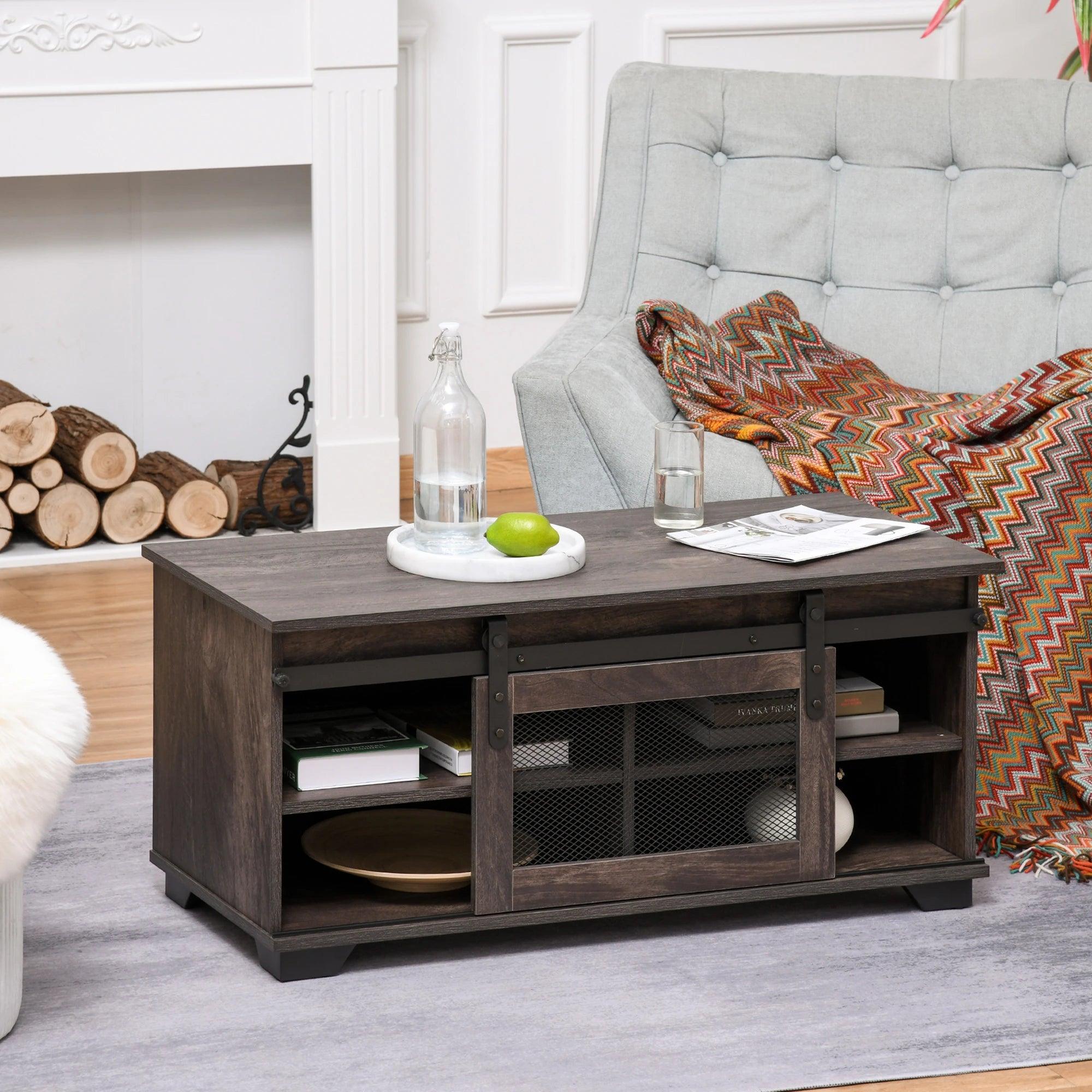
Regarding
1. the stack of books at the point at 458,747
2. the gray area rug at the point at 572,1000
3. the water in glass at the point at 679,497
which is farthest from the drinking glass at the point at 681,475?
the gray area rug at the point at 572,1000

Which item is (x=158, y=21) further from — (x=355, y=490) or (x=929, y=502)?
(x=929, y=502)

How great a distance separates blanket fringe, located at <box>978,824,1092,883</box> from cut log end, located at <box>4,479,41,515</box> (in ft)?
7.49

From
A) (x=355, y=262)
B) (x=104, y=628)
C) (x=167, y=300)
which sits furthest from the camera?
(x=167, y=300)

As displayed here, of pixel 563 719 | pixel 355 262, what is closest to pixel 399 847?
pixel 563 719

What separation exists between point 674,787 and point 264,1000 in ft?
1.67

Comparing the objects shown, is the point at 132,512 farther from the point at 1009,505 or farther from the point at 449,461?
the point at 1009,505

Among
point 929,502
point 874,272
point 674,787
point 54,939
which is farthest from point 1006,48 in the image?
point 54,939

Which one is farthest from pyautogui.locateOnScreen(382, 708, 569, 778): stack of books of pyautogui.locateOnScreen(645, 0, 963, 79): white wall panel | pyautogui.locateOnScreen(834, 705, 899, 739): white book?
pyautogui.locateOnScreen(645, 0, 963, 79): white wall panel

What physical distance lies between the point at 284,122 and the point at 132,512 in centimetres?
90

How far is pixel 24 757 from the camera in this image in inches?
67.8

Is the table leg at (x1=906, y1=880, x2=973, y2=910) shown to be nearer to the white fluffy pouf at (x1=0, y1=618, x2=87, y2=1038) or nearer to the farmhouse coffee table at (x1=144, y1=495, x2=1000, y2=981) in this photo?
the farmhouse coffee table at (x1=144, y1=495, x2=1000, y2=981)

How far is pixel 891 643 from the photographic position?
2330 millimetres

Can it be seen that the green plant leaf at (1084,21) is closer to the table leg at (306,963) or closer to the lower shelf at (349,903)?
the lower shelf at (349,903)

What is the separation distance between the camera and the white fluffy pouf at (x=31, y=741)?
5.59 ft
